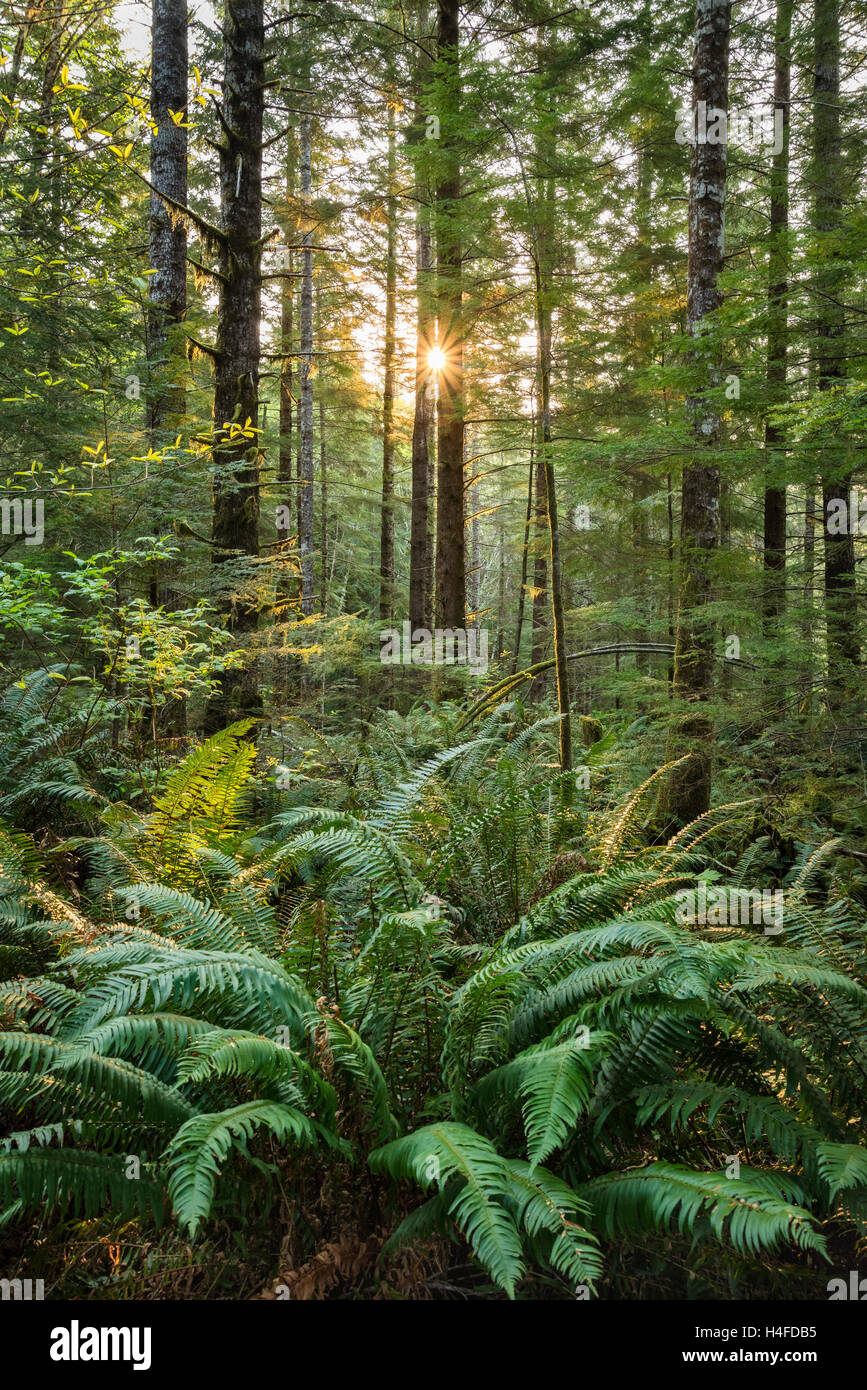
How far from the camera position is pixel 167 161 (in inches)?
285

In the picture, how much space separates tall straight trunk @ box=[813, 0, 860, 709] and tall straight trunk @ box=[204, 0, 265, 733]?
464 cm

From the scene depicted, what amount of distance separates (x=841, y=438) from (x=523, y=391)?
760 cm

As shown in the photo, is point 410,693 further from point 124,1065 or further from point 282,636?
point 124,1065

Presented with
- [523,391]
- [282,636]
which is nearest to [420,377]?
[523,391]

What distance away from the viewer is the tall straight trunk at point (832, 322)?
4832 millimetres

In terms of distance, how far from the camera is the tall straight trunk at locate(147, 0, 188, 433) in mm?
7133

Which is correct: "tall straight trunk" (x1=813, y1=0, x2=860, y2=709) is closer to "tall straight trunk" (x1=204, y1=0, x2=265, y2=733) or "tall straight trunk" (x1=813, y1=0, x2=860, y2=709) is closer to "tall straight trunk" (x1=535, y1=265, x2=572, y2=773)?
"tall straight trunk" (x1=535, y1=265, x2=572, y2=773)

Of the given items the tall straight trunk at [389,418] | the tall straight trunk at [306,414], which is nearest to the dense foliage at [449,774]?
the tall straight trunk at [306,414]

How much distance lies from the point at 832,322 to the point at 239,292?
510cm

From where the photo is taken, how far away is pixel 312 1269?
201 cm

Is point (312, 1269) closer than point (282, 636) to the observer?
Yes

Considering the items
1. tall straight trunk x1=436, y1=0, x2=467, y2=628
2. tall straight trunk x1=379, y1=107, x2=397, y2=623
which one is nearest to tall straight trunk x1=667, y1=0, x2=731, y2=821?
tall straight trunk x1=436, y1=0, x2=467, y2=628

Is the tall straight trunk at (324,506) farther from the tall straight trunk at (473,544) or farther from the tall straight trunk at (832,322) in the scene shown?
the tall straight trunk at (832,322)

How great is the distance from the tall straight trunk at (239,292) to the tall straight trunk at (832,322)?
4.64 meters
